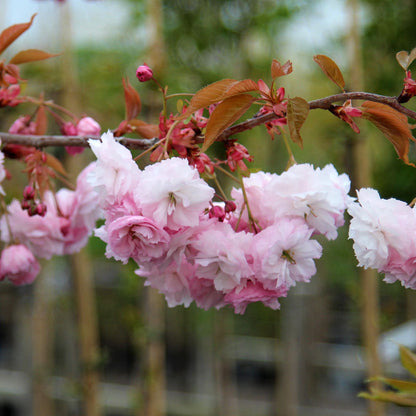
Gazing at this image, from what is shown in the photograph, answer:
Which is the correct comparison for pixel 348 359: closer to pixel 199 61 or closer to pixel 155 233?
pixel 199 61

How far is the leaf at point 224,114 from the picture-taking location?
532 millimetres

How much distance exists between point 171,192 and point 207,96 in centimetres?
10

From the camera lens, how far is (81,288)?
1.88 meters

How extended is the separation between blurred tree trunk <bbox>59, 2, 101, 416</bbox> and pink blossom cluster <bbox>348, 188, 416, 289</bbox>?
1454mm

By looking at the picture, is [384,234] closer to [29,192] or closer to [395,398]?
[395,398]

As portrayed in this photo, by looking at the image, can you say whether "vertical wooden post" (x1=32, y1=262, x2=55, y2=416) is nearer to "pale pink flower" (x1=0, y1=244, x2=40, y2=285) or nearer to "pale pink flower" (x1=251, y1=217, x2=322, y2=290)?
"pale pink flower" (x1=0, y1=244, x2=40, y2=285)

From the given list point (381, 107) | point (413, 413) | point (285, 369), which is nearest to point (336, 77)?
point (381, 107)

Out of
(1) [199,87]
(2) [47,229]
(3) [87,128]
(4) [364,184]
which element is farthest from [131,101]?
(1) [199,87]

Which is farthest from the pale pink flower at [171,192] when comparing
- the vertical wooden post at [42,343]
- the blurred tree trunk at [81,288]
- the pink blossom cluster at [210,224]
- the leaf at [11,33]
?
the vertical wooden post at [42,343]

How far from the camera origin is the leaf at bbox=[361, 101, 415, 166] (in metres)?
0.55

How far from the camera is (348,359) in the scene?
4.55m

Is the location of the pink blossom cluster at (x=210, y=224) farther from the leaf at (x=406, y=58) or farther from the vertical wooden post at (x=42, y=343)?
the vertical wooden post at (x=42, y=343)

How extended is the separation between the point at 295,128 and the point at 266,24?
1720mm

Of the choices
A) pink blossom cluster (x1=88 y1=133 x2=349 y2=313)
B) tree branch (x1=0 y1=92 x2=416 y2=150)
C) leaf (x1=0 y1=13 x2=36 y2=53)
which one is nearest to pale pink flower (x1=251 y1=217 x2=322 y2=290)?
pink blossom cluster (x1=88 y1=133 x2=349 y2=313)
